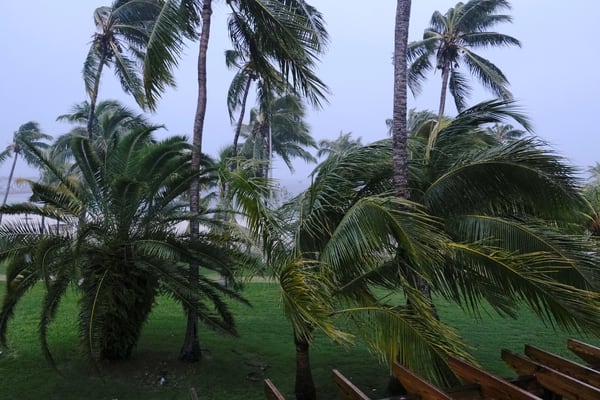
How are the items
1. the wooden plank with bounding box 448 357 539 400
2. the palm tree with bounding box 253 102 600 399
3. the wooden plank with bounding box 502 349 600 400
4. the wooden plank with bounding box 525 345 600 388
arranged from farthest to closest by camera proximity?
1. the palm tree with bounding box 253 102 600 399
2. the wooden plank with bounding box 525 345 600 388
3. the wooden plank with bounding box 502 349 600 400
4. the wooden plank with bounding box 448 357 539 400

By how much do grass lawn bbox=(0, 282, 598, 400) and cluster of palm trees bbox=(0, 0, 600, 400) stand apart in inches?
21.5

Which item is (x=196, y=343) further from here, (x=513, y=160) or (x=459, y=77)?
(x=459, y=77)

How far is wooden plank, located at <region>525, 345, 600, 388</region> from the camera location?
4438 mm

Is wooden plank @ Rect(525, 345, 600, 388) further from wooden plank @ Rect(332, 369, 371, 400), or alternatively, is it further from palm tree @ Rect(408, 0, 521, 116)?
palm tree @ Rect(408, 0, 521, 116)

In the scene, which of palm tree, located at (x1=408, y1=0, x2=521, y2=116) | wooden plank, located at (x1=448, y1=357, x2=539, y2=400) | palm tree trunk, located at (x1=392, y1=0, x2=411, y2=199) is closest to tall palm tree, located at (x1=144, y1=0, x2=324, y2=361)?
palm tree trunk, located at (x1=392, y1=0, x2=411, y2=199)

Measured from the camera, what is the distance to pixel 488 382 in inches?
163

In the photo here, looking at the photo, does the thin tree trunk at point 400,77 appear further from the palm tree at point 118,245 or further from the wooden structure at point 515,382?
the palm tree at point 118,245

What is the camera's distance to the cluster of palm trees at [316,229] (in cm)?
512

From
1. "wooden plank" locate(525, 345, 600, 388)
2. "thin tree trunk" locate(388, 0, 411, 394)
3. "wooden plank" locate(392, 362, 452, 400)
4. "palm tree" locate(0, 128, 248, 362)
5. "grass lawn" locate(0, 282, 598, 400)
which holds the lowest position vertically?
"grass lawn" locate(0, 282, 598, 400)

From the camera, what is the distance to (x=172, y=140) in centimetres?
889

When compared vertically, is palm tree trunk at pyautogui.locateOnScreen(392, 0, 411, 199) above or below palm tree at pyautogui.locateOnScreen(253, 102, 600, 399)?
above

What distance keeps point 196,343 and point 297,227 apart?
12.5ft

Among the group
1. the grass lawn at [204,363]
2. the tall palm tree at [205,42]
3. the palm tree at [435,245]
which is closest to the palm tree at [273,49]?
the tall palm tree at [205,42]

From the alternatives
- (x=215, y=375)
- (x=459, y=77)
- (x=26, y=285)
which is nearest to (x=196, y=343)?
(x=215, y=375)
